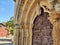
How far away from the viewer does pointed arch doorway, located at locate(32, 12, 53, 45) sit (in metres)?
8.14

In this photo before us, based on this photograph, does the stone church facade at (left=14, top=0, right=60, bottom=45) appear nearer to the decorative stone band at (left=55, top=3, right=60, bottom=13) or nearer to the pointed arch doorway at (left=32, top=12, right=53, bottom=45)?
the pointed arch doorway at (left=32, top=12, right=53, bottom=45)

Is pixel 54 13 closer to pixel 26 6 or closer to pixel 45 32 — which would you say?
pixel 45 32

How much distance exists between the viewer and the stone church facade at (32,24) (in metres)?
8.24

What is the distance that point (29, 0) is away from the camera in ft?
29.3

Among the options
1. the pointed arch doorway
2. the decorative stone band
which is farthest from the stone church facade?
the decorative stone band

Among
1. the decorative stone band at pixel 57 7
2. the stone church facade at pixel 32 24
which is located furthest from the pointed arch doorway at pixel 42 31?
the decorative stone band at pixel 57 7

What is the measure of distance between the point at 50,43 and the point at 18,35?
181cm

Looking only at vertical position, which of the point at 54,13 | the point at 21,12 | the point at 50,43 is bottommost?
the point at 50,43

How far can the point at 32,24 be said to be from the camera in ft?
29.5

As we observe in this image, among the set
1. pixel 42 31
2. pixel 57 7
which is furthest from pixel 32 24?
pixel 57 7

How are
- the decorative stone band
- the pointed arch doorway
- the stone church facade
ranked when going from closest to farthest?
1. the decorative stone band
2. the pointed arch doorway
3. the stone church facade

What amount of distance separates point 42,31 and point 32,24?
70 cm

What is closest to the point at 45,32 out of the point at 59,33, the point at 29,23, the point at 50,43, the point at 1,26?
the point at 50,43

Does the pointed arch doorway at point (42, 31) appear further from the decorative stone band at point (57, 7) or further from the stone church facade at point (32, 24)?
the decorative stone band at point (57, 7)
